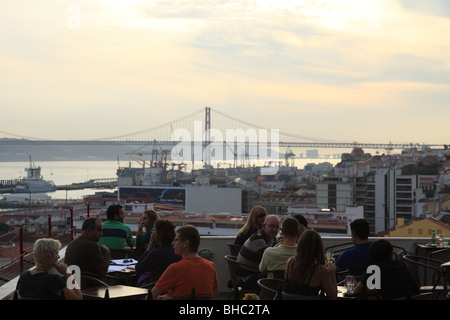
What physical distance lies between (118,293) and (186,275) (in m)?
0.34

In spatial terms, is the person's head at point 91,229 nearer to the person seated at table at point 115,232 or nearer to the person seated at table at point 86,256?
the person seated at table at point 86,256

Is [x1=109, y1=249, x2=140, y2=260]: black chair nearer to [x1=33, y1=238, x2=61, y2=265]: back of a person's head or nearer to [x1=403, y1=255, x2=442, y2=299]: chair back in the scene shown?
[x1=33, y1=238, x2=61, y2=265]: back of a person's head

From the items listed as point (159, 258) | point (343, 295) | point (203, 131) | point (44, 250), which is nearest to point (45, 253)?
point (44, 250)

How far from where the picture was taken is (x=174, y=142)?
60.9 m

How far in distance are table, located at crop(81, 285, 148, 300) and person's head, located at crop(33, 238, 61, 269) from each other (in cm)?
25

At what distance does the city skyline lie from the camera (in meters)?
19.2

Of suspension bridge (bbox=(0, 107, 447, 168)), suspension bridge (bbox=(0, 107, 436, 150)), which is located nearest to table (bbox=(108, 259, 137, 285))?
suspension bridge (bbox=(0, 107, 447, 168))

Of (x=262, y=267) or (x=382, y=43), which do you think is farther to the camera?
(x=382, y=43)

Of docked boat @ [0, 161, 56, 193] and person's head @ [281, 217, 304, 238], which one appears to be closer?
person's head @ [281, 217, 304, 238]

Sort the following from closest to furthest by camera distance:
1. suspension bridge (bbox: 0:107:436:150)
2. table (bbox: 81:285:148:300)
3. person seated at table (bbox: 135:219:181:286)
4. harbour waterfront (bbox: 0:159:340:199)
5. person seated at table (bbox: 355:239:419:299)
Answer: person seated at table (bbox: 355:239:419:299) → table (bbox: 81:285:148:300) → person seated at table (bbox: 135:219:181:286) → suspension bridge (bbox: 0:107:436:150) → harbour waterfront (bbox: 0:159:340:199)

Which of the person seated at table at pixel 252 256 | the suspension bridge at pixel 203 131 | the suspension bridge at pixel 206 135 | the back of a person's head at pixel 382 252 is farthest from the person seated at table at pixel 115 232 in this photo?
the suspension bridge at pixel 203 131

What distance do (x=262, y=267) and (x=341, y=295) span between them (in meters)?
0.35
